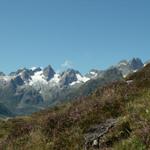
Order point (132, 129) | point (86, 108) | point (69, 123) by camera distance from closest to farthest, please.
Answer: point (132, 129) → point (69, 123) → point (86, 108)

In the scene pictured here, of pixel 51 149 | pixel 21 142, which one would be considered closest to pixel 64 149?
pixel 51 149

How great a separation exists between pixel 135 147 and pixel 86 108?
480 centimetres

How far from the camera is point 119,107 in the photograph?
13586 mm

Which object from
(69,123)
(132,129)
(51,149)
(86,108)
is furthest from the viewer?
(86,108)

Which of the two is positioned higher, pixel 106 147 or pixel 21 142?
pixel 21 142

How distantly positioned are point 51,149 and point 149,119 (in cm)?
322

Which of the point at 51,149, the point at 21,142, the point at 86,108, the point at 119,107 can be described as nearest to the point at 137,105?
the point at 119,107

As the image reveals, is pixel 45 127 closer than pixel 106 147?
No

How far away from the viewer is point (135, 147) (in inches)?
360

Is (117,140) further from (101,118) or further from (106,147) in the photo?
(101,118)

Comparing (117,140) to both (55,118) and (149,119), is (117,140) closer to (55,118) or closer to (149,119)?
(149,119)

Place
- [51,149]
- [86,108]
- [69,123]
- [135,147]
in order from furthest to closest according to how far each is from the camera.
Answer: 1. [86,108]
2. [69,123]
3. [51,149]
4. [135,147]

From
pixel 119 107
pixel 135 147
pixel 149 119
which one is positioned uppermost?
pixel 119 107

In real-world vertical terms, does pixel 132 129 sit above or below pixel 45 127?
below
